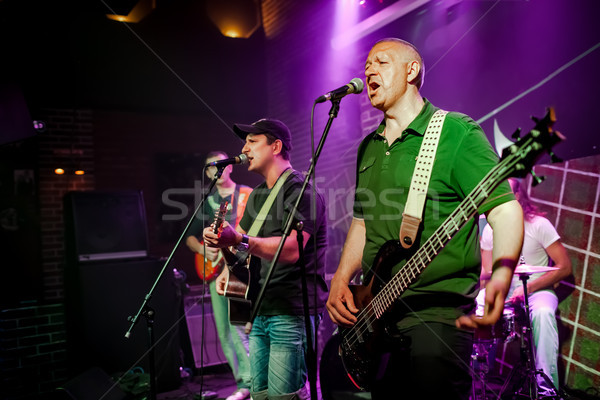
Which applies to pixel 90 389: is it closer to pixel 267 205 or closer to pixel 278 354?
pixel 278 354

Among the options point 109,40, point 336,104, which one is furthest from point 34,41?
point 336,104

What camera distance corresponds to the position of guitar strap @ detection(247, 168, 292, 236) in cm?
302

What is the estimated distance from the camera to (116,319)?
4781mm

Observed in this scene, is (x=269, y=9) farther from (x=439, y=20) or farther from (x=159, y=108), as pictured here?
(x=439, y=20)

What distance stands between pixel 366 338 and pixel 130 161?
6.17 metres

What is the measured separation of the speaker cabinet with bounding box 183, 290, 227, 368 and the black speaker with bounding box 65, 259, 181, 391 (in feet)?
2.22

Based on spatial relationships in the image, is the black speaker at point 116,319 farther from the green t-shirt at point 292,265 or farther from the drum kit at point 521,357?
the drum kit at point 521,357

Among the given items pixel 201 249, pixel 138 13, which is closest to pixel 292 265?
pixel 201 249

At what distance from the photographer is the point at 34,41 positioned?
631cm

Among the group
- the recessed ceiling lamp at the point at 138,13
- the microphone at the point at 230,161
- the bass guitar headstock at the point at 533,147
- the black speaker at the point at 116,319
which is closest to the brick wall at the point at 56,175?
the recessed ceiling lamp at the point at 138,13

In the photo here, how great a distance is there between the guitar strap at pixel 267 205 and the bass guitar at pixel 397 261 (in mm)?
1111

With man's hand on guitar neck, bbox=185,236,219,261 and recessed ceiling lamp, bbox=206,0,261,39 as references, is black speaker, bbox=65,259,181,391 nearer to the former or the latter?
man's hand on guitar neck, bbox=185,236,219,261

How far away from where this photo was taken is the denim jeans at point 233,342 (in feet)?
14.8

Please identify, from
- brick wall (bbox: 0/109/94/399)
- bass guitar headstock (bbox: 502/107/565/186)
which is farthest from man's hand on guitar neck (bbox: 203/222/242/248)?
brick wall (bbox: 0/109/94/399)
